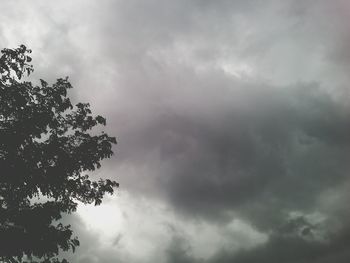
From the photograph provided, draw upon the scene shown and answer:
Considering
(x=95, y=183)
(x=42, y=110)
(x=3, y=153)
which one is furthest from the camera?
(x=95, y=183)

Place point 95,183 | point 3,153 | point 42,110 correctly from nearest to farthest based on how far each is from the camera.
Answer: point 3,153 < point 42,110 < point 95,183

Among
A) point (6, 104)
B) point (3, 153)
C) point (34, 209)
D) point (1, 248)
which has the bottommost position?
point (1, 248)

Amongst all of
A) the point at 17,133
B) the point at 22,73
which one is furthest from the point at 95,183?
the point at 22,73

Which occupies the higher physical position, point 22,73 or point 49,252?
point 22,73

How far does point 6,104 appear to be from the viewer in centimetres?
1841

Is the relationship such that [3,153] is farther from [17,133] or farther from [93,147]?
[93,147]

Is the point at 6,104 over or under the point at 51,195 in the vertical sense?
over

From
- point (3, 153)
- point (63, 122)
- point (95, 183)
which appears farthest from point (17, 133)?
point (95, 183)

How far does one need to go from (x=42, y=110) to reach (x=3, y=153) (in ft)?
8.42

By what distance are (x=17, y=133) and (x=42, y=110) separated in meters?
1.72

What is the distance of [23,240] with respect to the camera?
61.0 ft

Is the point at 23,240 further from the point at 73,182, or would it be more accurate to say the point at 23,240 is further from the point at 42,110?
the point at 42,110

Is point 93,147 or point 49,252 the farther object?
point 93,147

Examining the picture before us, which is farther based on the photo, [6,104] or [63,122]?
[63,122]
